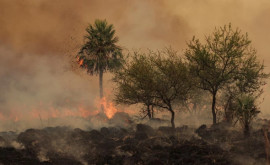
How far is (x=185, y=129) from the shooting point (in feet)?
102

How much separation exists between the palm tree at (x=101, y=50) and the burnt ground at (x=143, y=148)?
2812cm

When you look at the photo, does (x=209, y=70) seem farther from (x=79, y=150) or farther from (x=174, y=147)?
(x=79, y=150)

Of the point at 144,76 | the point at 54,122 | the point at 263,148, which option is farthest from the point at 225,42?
the point at 54,122

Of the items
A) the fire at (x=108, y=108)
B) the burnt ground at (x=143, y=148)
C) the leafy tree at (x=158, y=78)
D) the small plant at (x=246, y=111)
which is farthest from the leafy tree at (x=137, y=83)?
the fire at (x=108, y=108)

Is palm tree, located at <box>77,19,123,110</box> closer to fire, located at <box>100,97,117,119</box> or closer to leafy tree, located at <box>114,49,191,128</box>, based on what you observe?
fire, located at <box>100,97,117,119</box>

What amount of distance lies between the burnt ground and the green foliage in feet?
92.5

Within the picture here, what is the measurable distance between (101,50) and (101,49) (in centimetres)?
19

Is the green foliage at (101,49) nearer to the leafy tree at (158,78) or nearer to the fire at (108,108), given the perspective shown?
the fire at (108,108)

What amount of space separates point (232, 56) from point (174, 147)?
45.6 ft

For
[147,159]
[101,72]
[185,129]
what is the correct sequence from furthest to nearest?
[101,72] < [185,129] < [147,159]

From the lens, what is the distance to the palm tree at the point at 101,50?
57859 millimetres

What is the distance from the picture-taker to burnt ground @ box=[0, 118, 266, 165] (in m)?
20.0

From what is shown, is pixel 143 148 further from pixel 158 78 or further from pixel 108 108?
pixel 108 108

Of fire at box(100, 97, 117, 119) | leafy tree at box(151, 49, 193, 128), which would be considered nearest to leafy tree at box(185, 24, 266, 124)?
leafy tree at box(151, 49, 193, 128)
